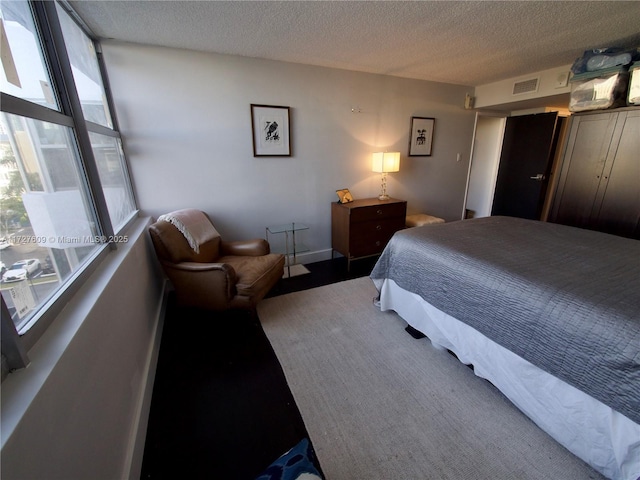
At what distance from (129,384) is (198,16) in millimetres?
2348

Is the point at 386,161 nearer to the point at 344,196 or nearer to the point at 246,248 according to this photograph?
the point at 344,196

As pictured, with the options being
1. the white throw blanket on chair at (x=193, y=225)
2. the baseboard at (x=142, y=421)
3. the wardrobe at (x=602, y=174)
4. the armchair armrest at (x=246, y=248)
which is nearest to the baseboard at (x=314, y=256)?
the armchair armrest at (x=246, y=248)

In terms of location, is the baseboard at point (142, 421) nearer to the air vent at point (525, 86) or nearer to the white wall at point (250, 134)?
the white wall at point (250, 134)

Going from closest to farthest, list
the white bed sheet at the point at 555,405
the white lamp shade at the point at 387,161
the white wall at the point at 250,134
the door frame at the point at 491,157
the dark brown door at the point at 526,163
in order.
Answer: the white bed sheet at the point at 555,405 → the white wall at the point at 250,134 → the white lamp shade at the point at 387,161 → the dark brown door at the point at 526,163 → the door frame at the point at 491,157

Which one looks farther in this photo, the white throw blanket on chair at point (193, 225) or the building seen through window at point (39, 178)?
the white throw blanket on chair at point (193, 225)

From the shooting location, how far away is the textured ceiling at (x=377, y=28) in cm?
179

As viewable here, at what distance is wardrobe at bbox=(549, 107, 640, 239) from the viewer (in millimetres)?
2650

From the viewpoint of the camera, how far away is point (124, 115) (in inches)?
91.8

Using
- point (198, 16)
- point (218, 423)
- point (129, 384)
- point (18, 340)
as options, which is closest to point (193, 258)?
point (129, 384)

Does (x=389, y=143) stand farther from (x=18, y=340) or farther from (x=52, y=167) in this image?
(x=18, y=340)

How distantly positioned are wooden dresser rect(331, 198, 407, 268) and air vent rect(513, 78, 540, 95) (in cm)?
210

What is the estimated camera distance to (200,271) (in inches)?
79.0

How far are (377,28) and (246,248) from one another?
2.18 meters

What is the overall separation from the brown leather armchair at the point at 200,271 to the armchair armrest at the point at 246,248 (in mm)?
235
